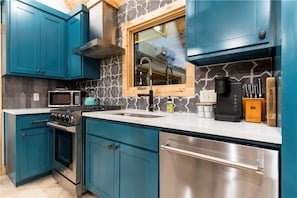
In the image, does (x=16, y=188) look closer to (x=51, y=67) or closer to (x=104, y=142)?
(x=104, y=142)

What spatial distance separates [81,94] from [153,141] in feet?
6.67

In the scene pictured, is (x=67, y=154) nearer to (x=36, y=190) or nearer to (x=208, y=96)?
(x=36, y=190)

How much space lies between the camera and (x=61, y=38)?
2717mm

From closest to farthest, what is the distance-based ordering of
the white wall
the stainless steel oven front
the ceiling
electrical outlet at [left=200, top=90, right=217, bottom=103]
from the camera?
electrical outlet at [left=200, top=90, right=217, bottom=103]
the stainless steel oven front
the ceiling
the white wall

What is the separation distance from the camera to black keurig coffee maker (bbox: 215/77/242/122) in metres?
1.19

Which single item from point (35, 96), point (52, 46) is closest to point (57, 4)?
point (52, 46)

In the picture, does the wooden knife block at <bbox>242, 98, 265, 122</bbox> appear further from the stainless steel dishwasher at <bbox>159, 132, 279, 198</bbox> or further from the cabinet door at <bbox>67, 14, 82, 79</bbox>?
the cabinet door at <bbox>67, 14, 82, 79</bbox>

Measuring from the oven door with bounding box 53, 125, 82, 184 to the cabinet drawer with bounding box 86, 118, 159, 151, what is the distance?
0.22 metres

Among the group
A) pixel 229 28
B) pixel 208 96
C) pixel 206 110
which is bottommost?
pixel 206 110

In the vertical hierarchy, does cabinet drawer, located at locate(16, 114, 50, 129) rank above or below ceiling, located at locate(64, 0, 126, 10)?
below

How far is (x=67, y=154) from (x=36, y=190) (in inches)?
22.5

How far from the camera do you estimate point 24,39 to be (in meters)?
2.34

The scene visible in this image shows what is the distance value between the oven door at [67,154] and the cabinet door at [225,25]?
149cm

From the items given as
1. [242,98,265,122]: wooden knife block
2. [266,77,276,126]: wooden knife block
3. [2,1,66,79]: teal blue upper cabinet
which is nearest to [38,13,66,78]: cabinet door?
[2,1,66,79]: teal blue upper cabinet
